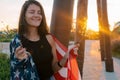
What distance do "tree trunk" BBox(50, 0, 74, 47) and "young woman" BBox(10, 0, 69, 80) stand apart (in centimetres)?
74

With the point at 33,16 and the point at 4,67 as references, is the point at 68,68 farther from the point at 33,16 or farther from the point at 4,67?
the point at 4,67

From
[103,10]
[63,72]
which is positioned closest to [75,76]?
[63,72]

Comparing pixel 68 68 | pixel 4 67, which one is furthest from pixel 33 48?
pixel 4 67

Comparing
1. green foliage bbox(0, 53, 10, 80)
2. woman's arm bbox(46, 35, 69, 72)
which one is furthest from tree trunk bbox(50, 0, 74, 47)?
green foliage bbox(0, 53, 10, 80)

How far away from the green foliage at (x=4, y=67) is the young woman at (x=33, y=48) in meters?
2.77

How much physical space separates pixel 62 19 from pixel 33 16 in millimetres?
978

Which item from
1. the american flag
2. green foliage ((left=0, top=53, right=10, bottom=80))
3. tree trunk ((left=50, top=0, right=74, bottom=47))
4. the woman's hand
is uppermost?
tree trunk ((left=50, top=0, right=74, bottom=47))

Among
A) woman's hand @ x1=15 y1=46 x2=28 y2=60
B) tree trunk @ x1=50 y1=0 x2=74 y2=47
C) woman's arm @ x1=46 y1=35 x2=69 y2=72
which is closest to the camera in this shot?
woman's hand @ x1=15 y1=46 x2=28 y2=60

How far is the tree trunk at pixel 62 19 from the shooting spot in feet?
15.2

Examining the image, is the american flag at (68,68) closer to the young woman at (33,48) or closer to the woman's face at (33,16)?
the young woman at (33,48)

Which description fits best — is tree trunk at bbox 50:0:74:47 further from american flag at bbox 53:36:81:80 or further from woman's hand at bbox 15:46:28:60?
woman's hand at bbox 15:46:28:60

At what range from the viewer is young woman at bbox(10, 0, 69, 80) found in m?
3.60

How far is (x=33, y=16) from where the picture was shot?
3.79 m

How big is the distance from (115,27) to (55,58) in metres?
16.5
